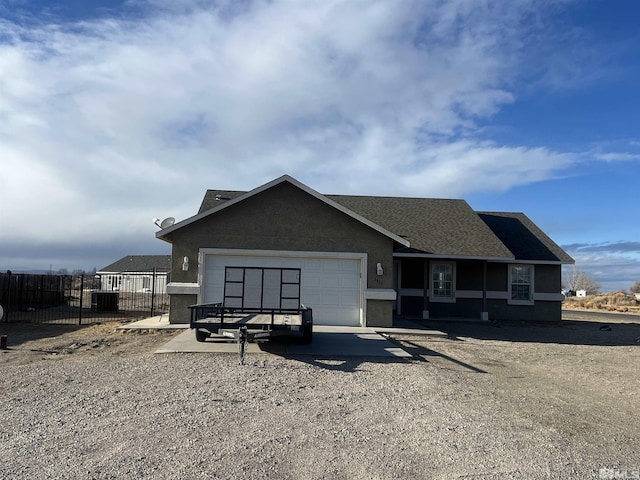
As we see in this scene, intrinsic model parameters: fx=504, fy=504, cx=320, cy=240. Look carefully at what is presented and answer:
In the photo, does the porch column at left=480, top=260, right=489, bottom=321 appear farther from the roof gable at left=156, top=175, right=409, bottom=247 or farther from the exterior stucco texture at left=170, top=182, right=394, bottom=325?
the exterior stucco texture at left=170, top=182, right=394, bottom=325

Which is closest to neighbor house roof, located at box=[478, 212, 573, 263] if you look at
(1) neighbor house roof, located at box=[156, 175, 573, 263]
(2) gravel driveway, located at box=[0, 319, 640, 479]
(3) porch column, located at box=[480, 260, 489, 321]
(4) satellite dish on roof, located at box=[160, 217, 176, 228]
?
(1) neighbor house roof, located at box=[156, 175, 573, 263]

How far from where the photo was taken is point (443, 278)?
2023cm

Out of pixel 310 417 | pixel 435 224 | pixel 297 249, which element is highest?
pixel 435 224

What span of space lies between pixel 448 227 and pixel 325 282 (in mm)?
7648

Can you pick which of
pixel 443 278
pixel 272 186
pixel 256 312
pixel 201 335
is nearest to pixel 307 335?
pixel 256 312

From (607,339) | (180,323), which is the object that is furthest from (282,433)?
(607,339)

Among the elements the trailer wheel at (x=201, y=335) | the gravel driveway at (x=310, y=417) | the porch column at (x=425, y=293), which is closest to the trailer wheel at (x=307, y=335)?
the gravel driveway at (x=310, y=417)

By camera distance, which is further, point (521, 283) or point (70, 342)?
point (521, 283)

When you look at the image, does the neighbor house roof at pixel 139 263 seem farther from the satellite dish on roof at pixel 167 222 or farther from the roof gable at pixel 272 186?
the roof gable at pixel 272 186

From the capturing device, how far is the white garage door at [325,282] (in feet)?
49.7

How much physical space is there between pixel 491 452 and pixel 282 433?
7.22 ft

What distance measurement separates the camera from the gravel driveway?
15.4 ft

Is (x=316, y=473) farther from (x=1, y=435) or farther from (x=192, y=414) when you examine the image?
(x=1, y=435)

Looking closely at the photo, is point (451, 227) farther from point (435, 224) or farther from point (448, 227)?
point (435, 224)
